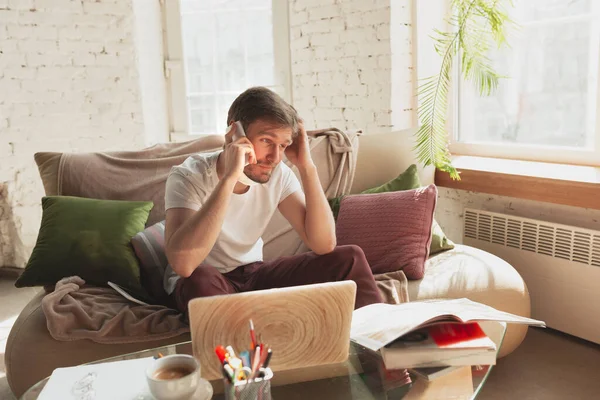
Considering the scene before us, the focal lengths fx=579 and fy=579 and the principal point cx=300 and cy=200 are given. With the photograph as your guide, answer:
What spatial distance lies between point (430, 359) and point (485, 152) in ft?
7.45

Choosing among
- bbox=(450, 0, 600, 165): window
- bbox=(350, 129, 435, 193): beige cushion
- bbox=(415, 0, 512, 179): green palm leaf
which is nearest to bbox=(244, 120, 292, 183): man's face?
bbox=(350, 129, 435, 193): beige cushion

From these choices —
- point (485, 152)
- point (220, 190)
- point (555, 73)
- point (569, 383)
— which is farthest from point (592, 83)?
point (220, 190)

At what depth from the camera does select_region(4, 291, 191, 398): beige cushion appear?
5.82 ft

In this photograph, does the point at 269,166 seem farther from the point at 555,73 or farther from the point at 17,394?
the point at 555,73

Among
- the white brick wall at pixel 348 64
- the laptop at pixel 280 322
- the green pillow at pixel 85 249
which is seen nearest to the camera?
the laptop at pixel 280 322

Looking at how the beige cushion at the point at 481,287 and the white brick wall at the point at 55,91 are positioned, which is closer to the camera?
the beige cushion at the point at 481,287

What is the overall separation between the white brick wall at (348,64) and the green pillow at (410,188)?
0.97 m

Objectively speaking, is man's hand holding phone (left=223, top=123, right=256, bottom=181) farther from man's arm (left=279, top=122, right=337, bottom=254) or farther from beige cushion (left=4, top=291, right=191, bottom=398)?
beige cushion (left=4, top=291, right=191, bottom=398)

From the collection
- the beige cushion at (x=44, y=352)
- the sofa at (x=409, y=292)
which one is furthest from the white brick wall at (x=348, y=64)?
the beige cushion at (x=44, y=352)

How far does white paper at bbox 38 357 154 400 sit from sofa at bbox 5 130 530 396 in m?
0.58

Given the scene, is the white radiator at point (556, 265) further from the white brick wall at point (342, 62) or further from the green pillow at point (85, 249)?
the green pillow at point (85, 249)

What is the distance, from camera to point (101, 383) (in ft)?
3.76

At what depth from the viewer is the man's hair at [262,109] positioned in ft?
5.49

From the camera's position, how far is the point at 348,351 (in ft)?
4.26
